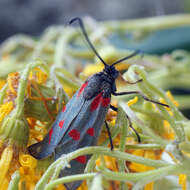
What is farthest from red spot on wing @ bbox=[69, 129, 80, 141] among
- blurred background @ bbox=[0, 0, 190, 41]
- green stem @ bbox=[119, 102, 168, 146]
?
blurred background @ bbox=[0, 0, 190, 41]

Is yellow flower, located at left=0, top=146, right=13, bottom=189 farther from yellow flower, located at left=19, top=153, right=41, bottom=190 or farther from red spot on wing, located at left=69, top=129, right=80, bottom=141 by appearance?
red spot on wing, located at left=69, top=129, right=80, bottom=141

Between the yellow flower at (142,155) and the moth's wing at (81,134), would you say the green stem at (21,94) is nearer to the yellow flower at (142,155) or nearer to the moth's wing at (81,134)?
the moth's wing at (81,134)

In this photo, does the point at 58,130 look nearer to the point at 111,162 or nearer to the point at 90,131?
the point at 90,131

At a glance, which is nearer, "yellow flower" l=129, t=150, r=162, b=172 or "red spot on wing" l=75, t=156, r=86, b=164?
"red spot on wing" l=75, t=156, r=86, b=164

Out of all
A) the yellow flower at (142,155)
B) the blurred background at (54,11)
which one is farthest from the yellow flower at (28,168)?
the blurred background at (54,11)

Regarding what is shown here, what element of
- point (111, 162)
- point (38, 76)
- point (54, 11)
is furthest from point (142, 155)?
point (54, 11)

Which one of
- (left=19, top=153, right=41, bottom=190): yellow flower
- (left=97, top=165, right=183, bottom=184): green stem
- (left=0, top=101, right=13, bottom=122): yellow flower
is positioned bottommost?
(left=97, top=165, right=183, bottom=184): green stem

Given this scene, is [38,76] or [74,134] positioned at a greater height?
[38,76]

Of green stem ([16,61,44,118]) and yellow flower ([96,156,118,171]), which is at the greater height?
green stem ([16,61,44,118])
